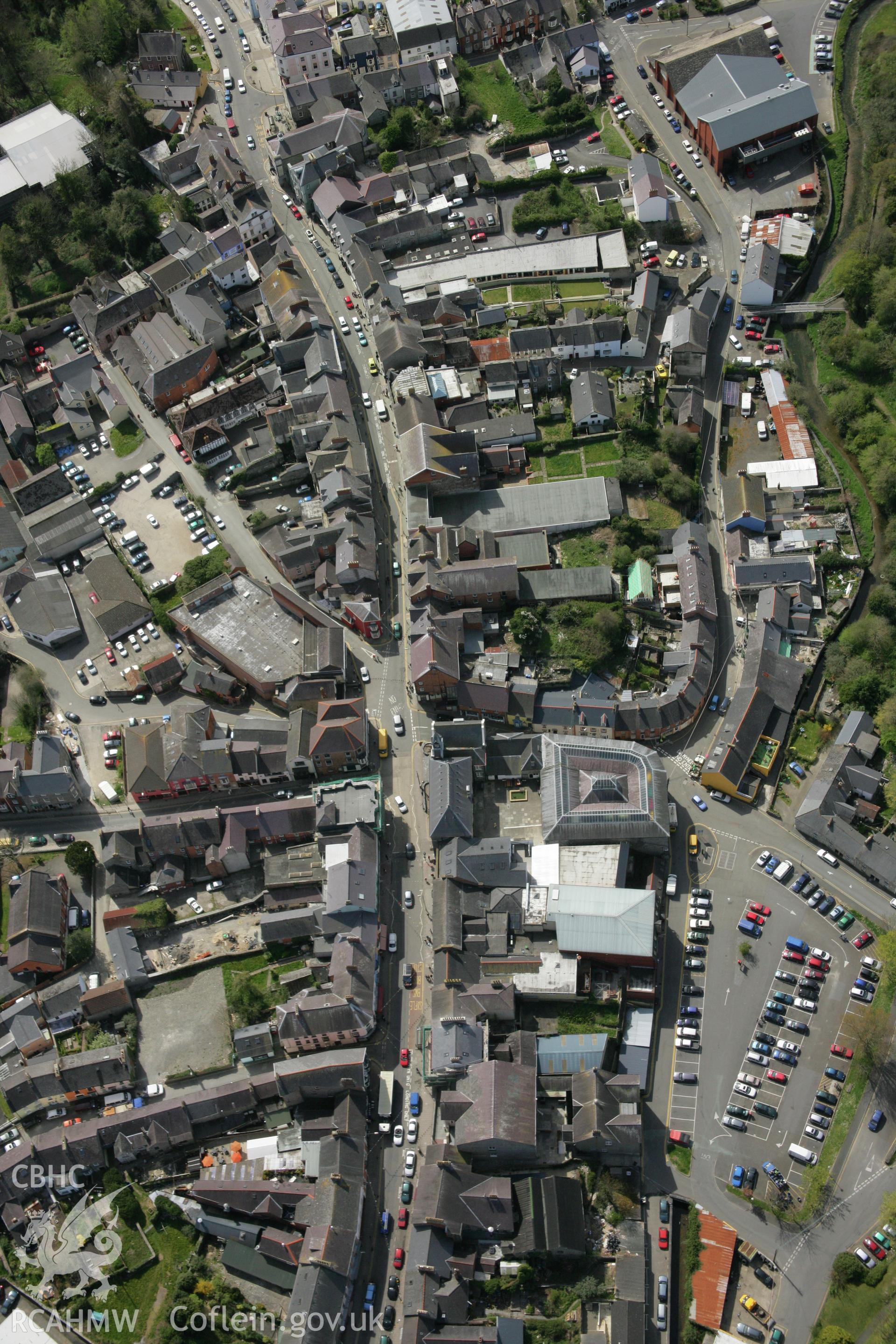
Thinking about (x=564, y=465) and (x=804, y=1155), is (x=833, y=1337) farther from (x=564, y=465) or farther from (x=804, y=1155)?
(x=564, y=465)

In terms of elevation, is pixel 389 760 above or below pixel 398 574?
below

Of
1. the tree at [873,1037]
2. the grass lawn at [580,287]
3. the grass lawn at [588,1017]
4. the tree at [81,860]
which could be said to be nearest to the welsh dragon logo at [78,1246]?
the tree at [81,860]

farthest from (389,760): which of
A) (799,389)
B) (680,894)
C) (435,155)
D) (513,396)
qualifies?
(435,155)

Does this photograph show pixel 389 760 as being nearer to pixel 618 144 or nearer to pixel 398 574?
pixel 398 574

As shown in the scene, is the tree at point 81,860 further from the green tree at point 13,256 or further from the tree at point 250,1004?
the green tree at point 13,256

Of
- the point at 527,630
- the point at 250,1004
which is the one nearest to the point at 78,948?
the point at 250,1004

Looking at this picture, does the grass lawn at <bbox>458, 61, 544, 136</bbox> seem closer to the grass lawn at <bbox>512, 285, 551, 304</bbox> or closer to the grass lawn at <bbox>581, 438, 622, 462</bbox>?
the grass lawn at <bbox>512, 285, 551, 304</bbox>

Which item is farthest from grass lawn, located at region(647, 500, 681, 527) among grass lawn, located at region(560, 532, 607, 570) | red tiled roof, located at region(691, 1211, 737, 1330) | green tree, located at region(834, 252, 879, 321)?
red tiled roof, located at region(691, 1211, 737, 1330)
